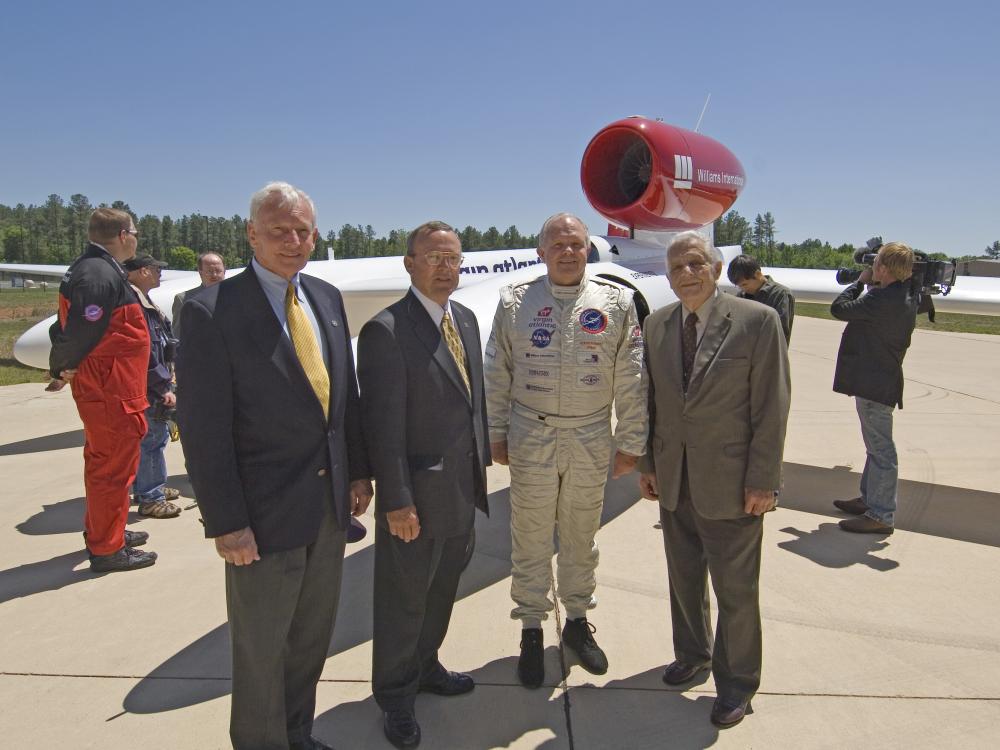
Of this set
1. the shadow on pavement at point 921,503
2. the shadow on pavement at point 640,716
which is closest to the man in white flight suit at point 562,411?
the shadow on pavement at point 640,716

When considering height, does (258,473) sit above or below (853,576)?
above

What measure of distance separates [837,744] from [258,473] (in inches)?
81.7

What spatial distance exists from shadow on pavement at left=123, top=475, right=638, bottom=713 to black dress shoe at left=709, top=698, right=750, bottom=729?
1.29 m

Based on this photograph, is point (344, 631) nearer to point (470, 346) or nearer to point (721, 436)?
point (470, 346)

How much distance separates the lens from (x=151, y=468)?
13.7ft

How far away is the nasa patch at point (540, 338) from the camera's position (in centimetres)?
242

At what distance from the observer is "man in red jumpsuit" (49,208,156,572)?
3.12 metres

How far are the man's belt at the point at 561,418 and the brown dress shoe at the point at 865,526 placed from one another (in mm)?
2251

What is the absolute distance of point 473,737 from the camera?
7.02 feet

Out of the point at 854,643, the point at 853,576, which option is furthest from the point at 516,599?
the point at 853,576

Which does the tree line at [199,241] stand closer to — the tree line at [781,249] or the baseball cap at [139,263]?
the tree line at [781,249]

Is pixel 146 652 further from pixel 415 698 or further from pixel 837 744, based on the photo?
pixel 837 744

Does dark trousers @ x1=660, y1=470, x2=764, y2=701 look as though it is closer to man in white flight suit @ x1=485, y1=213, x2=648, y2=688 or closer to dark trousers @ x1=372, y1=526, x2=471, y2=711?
man in white flight suit @ x1=485, y1=213, x2=648, y2=688

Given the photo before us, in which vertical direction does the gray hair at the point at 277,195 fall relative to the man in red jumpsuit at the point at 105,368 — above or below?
above
